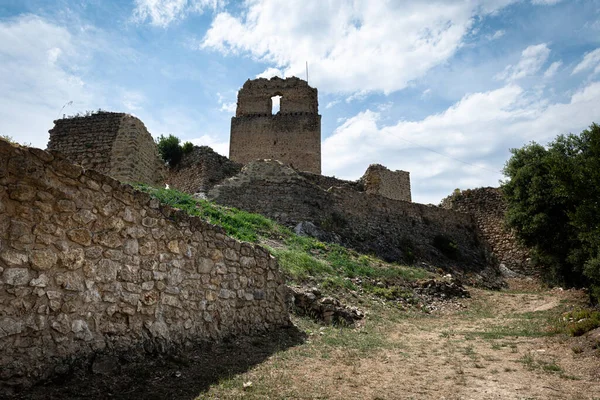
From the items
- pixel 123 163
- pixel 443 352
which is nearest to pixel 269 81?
pixel 123 163

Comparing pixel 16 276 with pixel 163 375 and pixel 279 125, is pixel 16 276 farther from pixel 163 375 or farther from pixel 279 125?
pixel 279 125

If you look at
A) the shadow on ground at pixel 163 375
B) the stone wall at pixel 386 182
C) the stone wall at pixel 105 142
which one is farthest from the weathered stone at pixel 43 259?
the stone wall at pixel 386 182

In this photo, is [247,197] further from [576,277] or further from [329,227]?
[576,277]

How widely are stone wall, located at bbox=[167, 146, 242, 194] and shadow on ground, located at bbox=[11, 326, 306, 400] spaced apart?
46.3ft

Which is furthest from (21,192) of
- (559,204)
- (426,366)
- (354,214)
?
(354,214)

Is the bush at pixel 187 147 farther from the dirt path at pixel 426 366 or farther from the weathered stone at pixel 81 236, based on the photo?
the weathered stone at pixel 81 236

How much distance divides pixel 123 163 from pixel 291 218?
23.2ft

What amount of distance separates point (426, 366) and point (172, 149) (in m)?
19.1

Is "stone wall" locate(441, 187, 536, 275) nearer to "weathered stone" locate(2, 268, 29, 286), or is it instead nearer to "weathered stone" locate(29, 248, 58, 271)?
"weathered stone" locate(29, 248, 58, 271)

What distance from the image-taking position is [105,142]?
11.8 m

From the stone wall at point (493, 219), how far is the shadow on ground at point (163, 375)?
1919 cm

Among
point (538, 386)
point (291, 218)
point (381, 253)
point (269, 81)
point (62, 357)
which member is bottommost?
point (538, 386)

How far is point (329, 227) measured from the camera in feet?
56.2

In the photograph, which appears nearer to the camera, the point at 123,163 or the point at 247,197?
the point at 123,163
